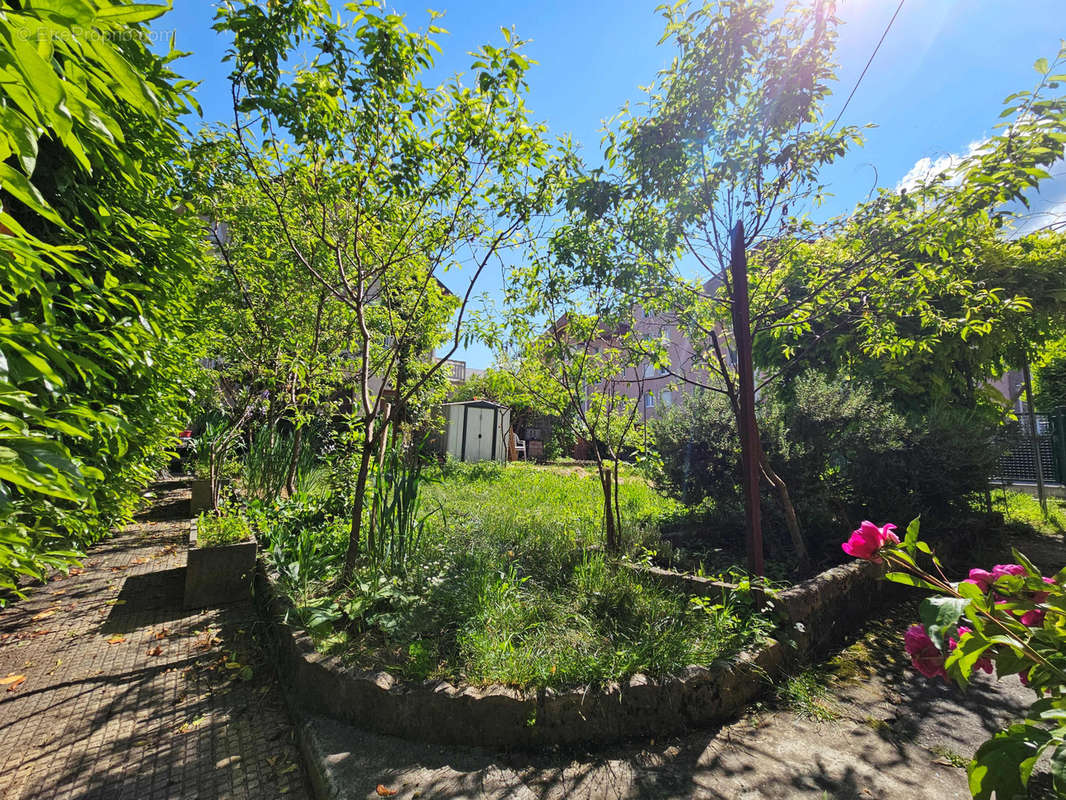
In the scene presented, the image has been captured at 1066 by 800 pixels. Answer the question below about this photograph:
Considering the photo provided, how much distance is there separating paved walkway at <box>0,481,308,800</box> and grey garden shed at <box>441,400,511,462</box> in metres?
10.1

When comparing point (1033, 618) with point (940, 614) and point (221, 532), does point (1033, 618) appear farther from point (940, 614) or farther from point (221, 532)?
point (221, 532)

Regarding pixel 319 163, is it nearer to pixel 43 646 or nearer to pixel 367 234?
pixel 367 234

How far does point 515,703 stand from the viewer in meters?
2.03

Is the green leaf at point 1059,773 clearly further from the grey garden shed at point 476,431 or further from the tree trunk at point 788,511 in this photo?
the grey garden shed at point 476,431

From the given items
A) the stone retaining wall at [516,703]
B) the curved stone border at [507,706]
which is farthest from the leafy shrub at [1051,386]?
the curved stone border at [507,706]

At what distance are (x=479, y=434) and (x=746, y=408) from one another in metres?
12.0

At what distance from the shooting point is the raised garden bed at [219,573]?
3.46 meters

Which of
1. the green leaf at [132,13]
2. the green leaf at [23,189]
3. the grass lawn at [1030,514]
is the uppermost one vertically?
the green leaf at [132,13]

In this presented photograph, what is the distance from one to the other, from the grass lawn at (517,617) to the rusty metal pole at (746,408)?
1.47 feet

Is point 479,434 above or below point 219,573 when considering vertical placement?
above

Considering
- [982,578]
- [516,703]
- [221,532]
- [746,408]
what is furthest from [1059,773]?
[221,532]

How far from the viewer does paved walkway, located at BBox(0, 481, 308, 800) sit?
6.05 feet

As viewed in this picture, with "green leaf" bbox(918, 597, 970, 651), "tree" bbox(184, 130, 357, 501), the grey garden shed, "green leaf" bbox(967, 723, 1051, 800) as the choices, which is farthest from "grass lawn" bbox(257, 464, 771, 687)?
the grey garden shed

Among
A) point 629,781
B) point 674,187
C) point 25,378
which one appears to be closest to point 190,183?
point 25,378
